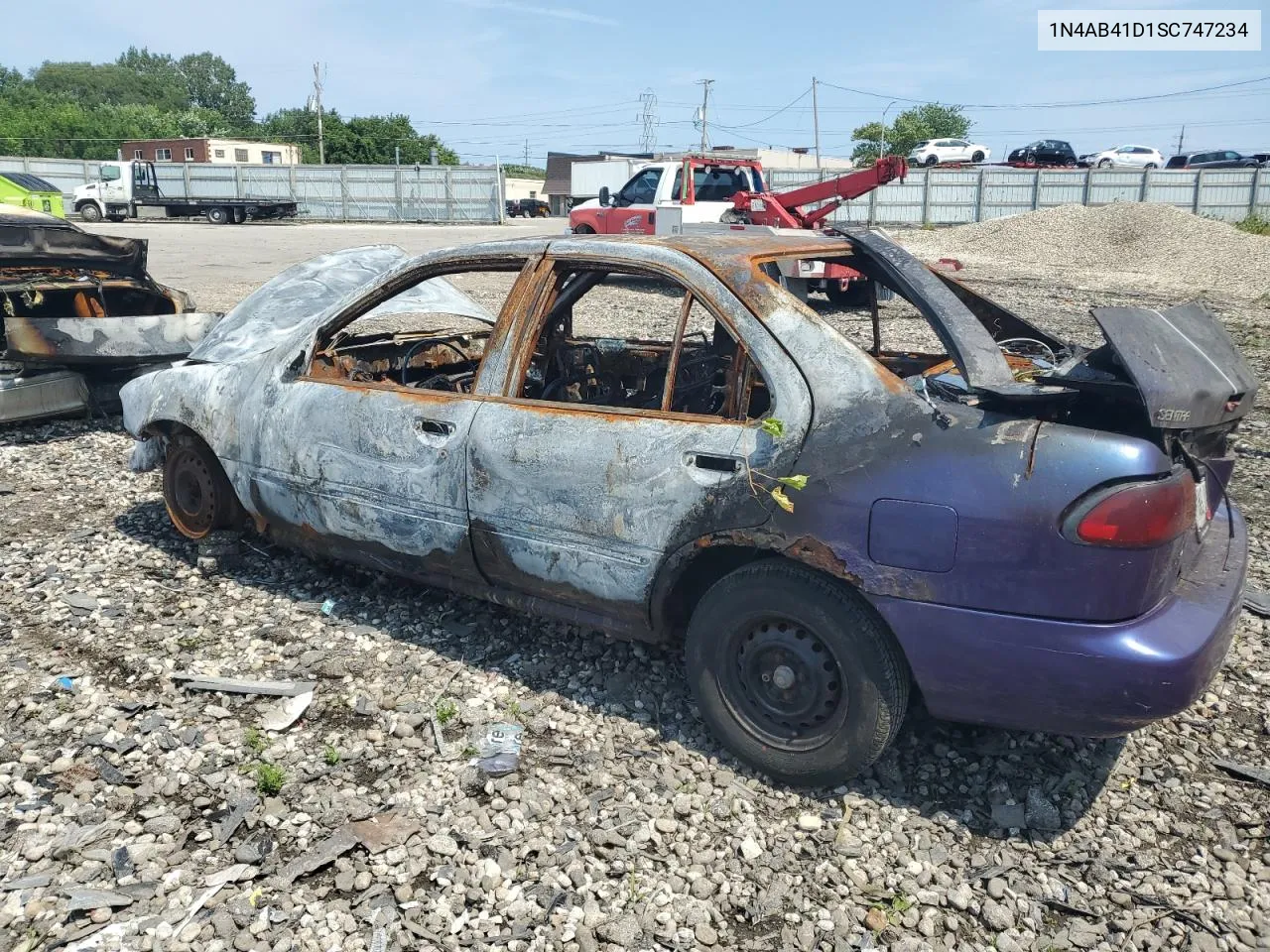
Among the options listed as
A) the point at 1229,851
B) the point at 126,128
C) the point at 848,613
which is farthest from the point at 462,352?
the point at 126,128

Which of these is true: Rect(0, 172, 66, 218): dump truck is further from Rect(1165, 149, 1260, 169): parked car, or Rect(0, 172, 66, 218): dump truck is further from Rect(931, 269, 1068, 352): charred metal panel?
Rect(1165, 149, 1260, 169): parked car

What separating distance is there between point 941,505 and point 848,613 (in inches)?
17.8

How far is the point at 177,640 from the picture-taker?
419cm

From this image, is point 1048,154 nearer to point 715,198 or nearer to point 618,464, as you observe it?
point 715,198

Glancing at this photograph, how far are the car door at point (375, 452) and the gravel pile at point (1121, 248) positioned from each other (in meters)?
17.4

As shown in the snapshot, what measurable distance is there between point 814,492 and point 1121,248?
2369 cm

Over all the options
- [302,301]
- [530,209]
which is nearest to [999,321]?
[302,301]

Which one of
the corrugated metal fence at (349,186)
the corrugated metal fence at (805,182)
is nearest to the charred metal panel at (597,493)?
the corrugated metal fence at (805,182)

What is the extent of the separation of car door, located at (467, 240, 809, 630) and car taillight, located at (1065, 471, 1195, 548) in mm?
838

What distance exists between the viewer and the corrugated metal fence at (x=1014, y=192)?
3109 centimetres

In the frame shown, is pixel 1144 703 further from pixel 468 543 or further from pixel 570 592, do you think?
pixel 468 543

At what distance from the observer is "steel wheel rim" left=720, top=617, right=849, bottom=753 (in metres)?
3.05

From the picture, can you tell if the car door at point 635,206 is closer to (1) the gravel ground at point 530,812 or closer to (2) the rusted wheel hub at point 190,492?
(2) the rusted wheel hub at point 190,492

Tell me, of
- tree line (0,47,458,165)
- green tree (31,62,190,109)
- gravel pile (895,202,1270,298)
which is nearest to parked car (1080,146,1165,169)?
gravel pile (895,202,1270,298)
